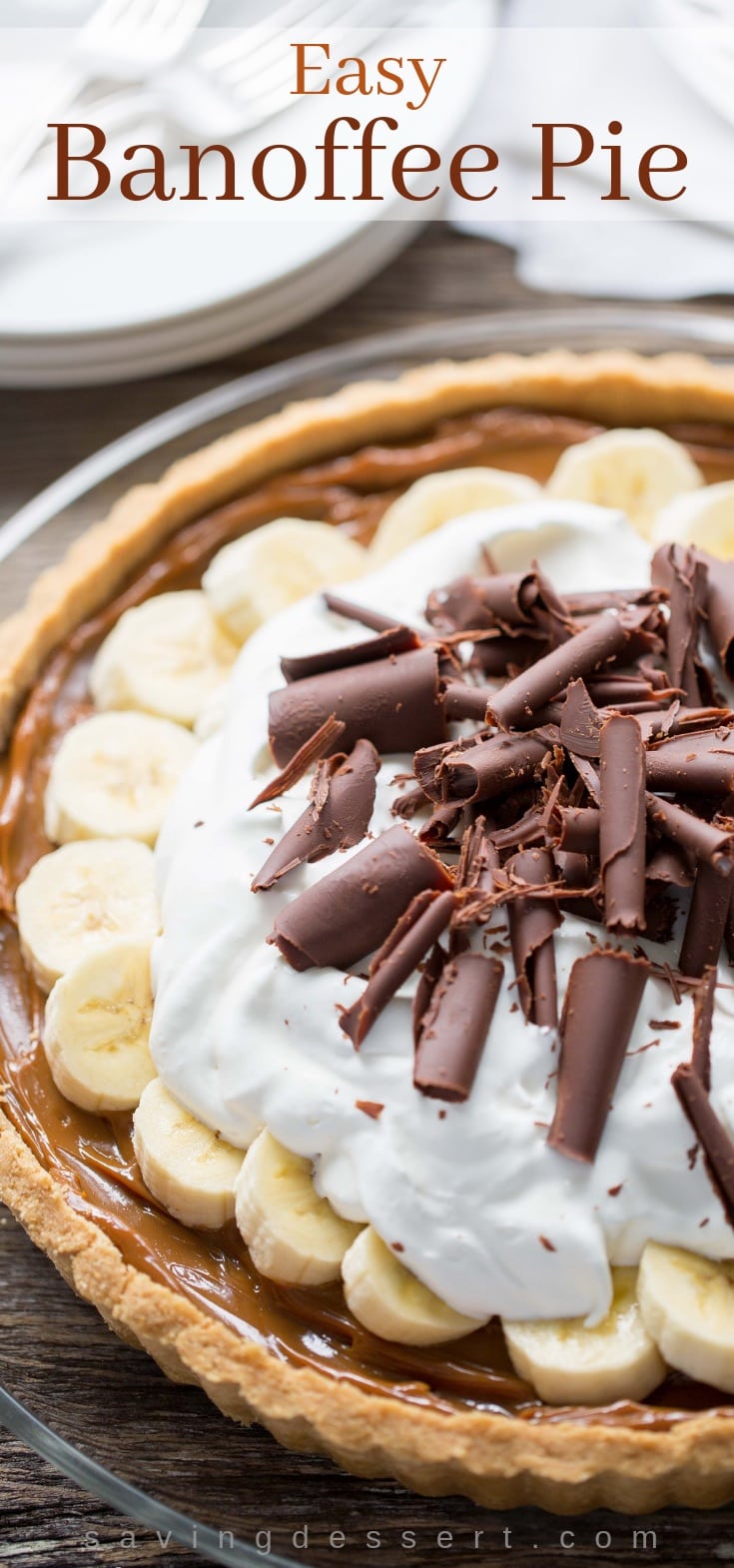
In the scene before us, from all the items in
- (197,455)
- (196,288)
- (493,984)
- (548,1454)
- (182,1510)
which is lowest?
(182,1510)

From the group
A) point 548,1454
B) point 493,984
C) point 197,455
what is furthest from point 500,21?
point 548,1454

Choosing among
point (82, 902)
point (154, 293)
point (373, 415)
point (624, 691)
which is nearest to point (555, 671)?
point (624, 691)

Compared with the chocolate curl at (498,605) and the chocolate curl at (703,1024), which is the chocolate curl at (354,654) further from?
the chocolate curl at (703,1024)

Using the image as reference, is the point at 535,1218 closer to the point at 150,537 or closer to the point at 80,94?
the point at 150,537

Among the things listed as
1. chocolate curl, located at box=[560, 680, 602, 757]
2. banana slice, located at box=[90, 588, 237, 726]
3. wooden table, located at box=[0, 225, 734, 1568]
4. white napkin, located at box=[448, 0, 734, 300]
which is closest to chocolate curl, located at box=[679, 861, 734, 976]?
chocolate curl, located at box=[560, 680, 602, 757]

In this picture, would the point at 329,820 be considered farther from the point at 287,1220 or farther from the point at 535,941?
the point at 287,1220

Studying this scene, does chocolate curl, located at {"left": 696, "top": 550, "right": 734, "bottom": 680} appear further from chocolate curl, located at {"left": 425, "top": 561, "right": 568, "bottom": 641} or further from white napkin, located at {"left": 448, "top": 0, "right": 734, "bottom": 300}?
white napkin, located at {"left": 448, "top": 0, "right": 734, "bottom": 300}
